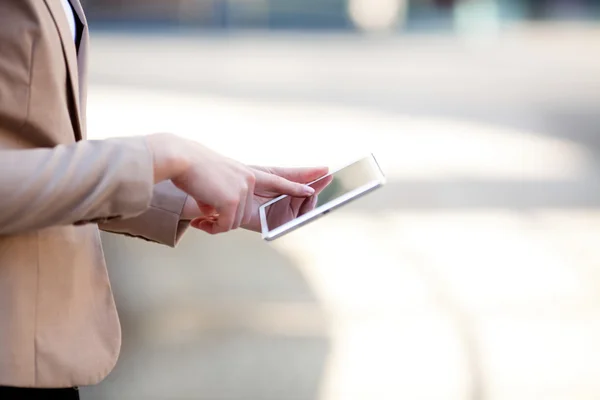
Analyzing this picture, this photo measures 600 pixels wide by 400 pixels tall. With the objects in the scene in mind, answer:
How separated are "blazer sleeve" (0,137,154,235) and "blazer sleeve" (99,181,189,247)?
259 mm

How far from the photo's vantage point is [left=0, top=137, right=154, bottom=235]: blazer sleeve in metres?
0.77

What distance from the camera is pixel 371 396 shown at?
2354mm

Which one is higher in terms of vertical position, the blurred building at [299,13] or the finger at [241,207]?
the finger at [241,207]

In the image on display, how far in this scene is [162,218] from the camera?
43.1 inches

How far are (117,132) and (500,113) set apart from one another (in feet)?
9.55

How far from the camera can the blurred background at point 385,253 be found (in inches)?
97.0

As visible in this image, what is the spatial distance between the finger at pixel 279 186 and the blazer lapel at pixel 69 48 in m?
0.21

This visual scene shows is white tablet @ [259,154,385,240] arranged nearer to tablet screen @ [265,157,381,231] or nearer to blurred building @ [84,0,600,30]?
tablet screen @ [265,157,381,231]

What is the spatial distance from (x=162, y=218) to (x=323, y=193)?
21 cm

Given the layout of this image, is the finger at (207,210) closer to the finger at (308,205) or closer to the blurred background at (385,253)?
the finger at (308,205)

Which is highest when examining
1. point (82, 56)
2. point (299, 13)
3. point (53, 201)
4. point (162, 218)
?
point (82, 56)

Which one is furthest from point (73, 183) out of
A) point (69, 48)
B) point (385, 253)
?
point (385, 253)

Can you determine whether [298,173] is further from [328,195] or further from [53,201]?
[53,201]

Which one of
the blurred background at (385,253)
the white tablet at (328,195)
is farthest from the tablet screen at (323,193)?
the blurred background at (385,253)
